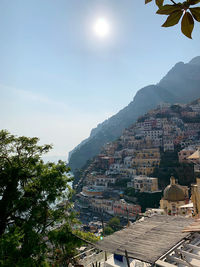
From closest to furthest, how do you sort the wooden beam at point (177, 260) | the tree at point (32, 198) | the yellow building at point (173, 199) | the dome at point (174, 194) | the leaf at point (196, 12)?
1. the leaf at point (196, 12)
2. the wooden beam at point (177, 260)
3. the tree at point (32, 198)
4. the yellow building at point (173, 199)
5. the dome at point (174, 194)

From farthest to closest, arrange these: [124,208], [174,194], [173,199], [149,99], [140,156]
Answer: [149,99]
[140,156]
[124,208]
[174,194]
[173,199]

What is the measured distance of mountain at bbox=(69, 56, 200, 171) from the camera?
391 ft

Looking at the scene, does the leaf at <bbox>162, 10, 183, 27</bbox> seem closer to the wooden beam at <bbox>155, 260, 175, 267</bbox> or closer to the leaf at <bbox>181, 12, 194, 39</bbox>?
the leaf at <bbox>181, 12, 194, 39</bbox>

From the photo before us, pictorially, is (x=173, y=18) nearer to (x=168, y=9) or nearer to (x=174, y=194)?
(x=168, y=9)

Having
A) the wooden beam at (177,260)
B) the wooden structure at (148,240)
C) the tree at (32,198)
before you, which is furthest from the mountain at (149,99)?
the wooden beam at (177,260)

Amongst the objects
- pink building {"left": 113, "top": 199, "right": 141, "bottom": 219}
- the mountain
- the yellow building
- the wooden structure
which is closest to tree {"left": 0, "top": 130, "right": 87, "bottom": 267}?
the wooden structure

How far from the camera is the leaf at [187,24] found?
111cm

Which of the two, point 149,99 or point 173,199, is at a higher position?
point 149,99

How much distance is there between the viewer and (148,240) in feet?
21.3

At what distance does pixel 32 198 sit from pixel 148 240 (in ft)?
14.3

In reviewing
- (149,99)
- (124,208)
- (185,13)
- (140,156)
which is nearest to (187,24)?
(185,13)

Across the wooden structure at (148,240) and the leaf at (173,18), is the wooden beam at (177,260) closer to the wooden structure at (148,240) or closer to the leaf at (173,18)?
the wooden structure at (148,240)

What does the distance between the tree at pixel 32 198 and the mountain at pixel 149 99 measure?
105686 millimetres

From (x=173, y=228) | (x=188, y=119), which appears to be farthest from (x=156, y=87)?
(x=173, y=228)
